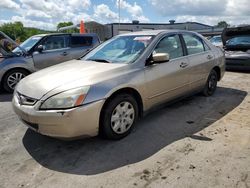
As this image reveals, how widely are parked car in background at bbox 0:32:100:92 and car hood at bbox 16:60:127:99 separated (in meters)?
3.40

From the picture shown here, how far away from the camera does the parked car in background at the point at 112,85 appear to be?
3.25 meters

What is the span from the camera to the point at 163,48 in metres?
4.58

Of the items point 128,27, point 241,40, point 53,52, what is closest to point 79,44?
point 53,52

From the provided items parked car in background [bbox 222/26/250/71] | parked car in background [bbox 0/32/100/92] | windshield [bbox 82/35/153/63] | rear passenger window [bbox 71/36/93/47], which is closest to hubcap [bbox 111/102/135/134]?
windshield [bbox 82/35/153/63]

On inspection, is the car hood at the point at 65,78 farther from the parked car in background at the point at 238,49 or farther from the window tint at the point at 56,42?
the parked car in background at the point at 238,49

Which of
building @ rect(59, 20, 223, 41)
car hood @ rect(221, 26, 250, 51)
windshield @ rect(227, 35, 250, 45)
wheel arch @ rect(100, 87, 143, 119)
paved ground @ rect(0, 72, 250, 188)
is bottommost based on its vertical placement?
paved ground @ rect(0, 72, 250, 188)

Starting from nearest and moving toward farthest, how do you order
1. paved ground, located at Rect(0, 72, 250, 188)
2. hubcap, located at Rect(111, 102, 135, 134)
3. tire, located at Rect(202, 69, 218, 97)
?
1. paved ground, located at Rect(0, 72, 250, 188)
2. hubcap, located at Rect(111, 102, 135, 134)
3. tire, located at Rect(202, 69, 218, 97)

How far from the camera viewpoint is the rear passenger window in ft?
28.0

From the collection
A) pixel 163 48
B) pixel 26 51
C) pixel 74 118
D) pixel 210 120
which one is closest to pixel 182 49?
pixel 163 48

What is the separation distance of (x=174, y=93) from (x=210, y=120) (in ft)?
2.57

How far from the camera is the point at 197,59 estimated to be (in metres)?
5.29

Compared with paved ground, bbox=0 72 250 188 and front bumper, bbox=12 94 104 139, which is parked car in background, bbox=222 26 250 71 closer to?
paved ground, bbox=0 72 250 188

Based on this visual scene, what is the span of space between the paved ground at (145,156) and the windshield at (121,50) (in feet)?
3.87

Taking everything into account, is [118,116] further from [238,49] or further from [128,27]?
[128,27]
